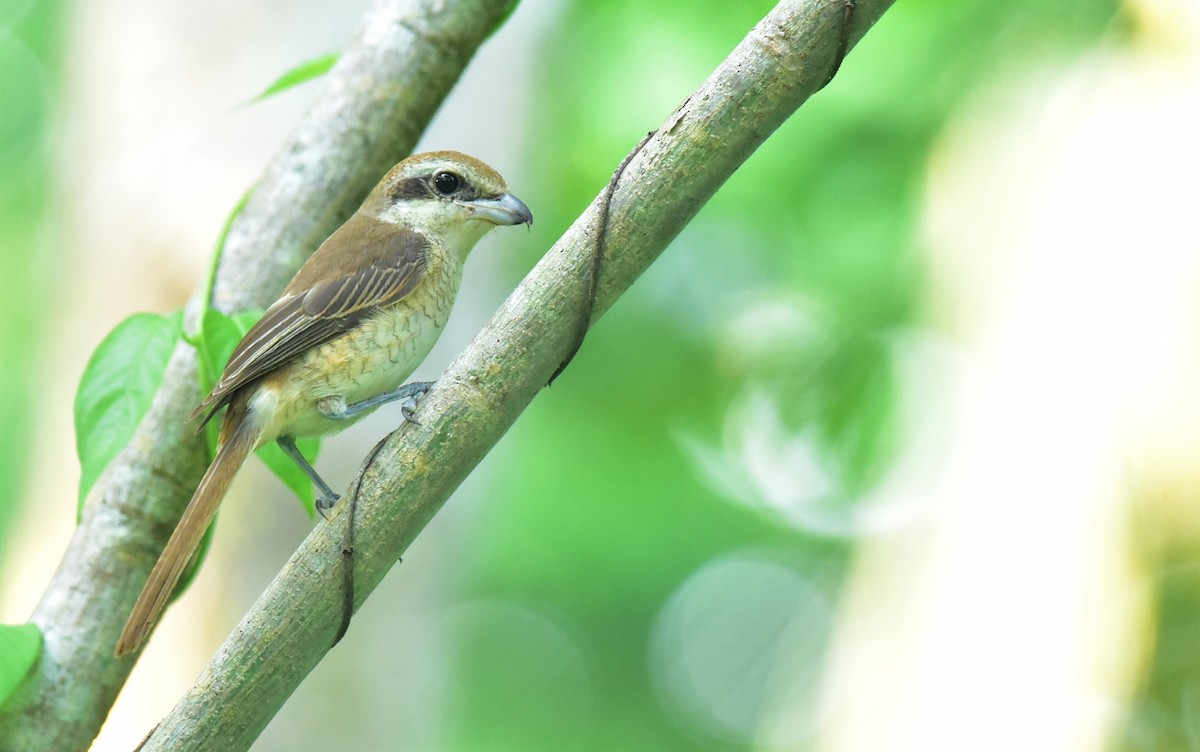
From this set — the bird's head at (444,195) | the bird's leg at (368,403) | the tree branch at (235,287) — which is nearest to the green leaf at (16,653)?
the tree branch at (235,287)

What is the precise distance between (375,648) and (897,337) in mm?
6040

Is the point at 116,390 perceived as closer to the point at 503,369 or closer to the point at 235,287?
the point at 235,287

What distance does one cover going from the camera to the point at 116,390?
3158 millimetres

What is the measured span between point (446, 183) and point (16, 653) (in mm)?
1908

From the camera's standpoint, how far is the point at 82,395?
3133mm

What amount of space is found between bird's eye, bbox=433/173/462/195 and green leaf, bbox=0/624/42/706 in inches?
71.3

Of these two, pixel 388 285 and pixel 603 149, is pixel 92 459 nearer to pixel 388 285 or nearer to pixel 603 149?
pixel 388 285

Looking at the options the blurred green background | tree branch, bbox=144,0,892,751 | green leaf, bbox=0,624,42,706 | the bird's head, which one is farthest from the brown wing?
the blurred green background

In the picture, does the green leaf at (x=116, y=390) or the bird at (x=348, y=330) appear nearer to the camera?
the green leaf at (x=116, y=390)

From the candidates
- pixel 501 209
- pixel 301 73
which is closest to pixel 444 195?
pixel 501 209

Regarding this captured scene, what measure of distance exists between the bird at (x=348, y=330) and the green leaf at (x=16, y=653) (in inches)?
16.1

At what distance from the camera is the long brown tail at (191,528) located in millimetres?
Answer: 2836

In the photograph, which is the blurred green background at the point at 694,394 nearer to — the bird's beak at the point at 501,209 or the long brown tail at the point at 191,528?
the bird's beak at the point at 501,209

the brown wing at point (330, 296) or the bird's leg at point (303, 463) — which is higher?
the brown wing at point (330, 296)
